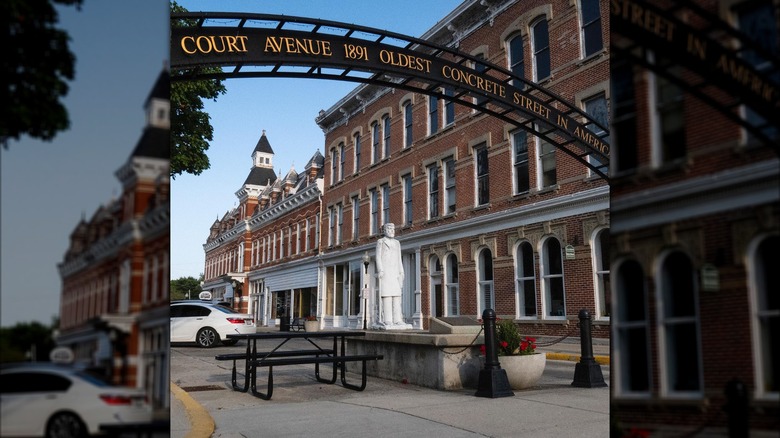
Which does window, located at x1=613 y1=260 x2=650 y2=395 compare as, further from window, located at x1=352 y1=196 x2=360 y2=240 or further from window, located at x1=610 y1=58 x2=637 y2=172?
window, located at x1=352 y1=196 x2=360 y2=240

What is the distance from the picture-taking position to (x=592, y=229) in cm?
139

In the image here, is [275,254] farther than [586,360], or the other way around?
[275,254]

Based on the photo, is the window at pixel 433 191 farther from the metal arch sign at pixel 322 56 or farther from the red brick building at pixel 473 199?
the metal arch sign at pixel 322 56

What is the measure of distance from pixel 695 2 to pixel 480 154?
7.37ft

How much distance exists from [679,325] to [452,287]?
1867mm

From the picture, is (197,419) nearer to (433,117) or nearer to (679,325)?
(679,325)

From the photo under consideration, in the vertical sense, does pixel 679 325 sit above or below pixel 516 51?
below

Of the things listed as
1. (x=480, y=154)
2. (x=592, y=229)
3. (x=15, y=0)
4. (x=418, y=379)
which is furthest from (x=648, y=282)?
(x=418, y=379)

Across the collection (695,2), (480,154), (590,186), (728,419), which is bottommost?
(728,419)

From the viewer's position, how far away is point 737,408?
0.37 meters

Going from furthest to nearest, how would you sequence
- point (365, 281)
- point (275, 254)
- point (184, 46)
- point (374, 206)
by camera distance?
point (184, 46)
point (365, 281)
point (275, 254)
point (374, 206)

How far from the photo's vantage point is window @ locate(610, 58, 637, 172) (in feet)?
1.43

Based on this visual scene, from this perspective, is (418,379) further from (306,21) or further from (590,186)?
(306,21)

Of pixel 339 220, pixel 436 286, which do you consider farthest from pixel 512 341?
pixel 339 220
